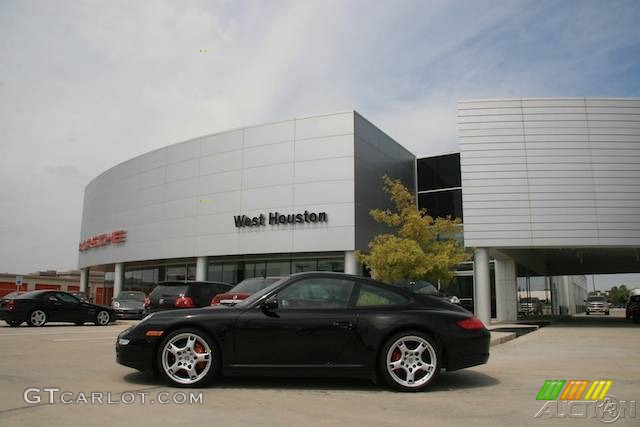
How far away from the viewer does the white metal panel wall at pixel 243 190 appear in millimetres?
27500

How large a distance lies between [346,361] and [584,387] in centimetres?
271

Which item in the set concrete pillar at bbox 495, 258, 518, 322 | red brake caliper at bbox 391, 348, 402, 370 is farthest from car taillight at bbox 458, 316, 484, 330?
concrete pillar at bbox 495, 258, 518, 322

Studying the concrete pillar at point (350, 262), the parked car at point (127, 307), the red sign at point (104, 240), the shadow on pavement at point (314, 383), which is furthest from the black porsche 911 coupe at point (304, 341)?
the red sign at point (104, 240)

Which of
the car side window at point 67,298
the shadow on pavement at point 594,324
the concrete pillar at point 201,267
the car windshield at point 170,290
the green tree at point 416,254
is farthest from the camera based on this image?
the concrete pillar at point 201,267

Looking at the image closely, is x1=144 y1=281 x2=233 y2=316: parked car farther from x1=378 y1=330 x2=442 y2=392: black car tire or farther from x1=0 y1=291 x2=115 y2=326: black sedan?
x1=378 y1=330 x2=442 y2=392: black car tire

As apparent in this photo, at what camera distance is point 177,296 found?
13.7 metres

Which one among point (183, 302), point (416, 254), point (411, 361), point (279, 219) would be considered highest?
point (279, 219)

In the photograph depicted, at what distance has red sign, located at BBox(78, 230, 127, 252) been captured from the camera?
127 ft

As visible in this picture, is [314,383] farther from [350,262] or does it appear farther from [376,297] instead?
[350,262]

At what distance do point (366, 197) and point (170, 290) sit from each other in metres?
15.8

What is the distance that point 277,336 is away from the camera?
5785 mm

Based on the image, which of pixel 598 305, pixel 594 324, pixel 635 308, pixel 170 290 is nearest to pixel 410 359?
pixel 170 290

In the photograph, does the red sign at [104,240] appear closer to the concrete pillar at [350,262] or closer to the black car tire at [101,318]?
the concrete pillar at [350,262]

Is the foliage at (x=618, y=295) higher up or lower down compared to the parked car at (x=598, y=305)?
higher up
